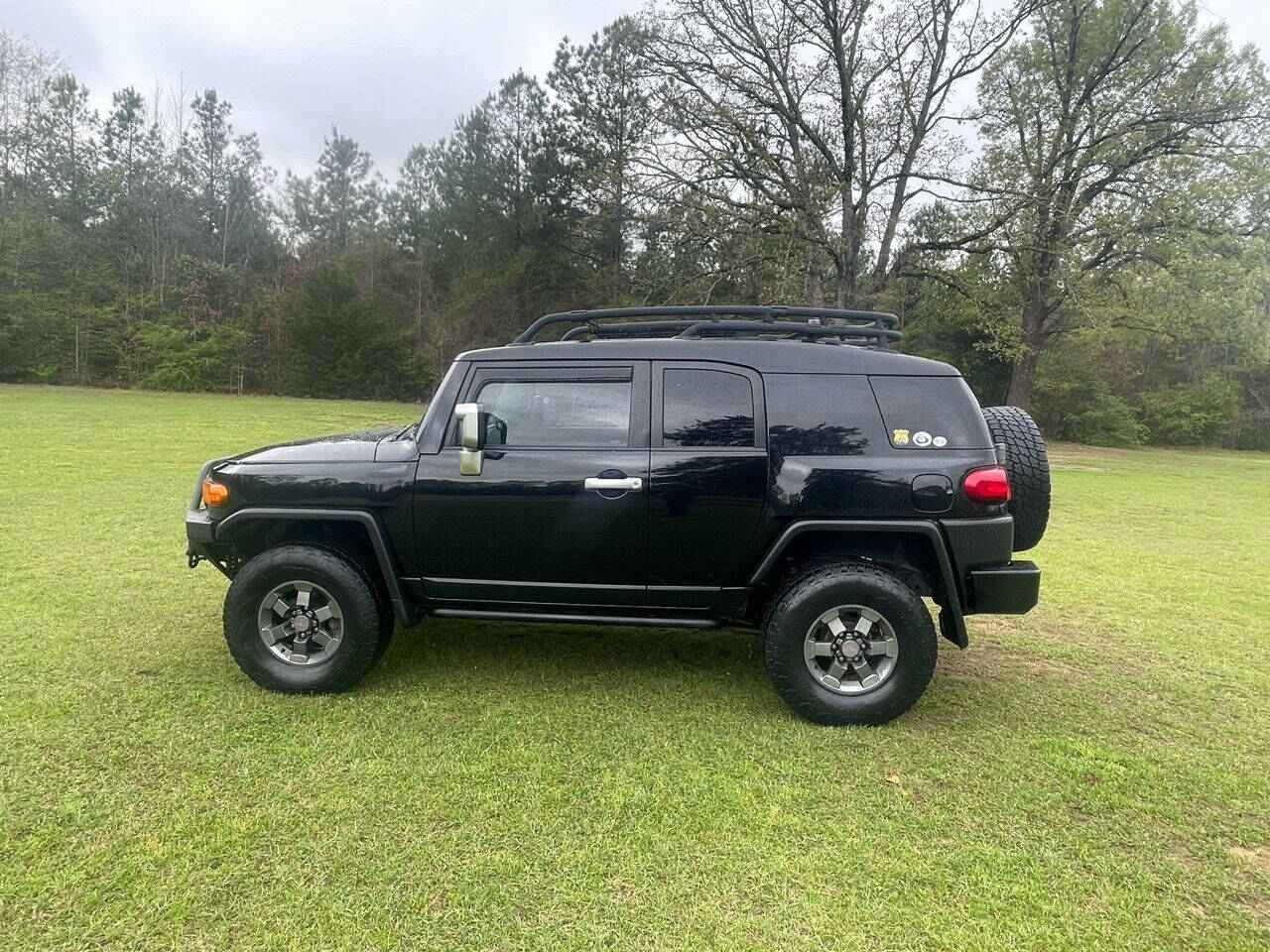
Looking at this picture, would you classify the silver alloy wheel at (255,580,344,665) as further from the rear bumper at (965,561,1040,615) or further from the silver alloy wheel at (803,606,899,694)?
the rear bumper at (965,561,1040,615)

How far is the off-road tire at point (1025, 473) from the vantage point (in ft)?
11.9

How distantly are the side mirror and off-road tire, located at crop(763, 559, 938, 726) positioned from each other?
1553 mm

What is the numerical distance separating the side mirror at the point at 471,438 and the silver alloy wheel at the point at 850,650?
1.74 meters

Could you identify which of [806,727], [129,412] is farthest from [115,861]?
[129,412]

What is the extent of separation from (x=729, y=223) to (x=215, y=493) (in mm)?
15814

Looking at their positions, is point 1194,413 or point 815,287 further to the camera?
point 1194,413

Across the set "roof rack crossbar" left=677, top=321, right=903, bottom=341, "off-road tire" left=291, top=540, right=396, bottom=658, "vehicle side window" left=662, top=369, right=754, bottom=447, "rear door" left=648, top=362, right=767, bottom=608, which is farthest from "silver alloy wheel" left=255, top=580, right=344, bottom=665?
"roof rack crossbar" left=677, top=321, right=903, bottom=341

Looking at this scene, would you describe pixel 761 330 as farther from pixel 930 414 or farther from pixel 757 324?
pixel 930 414

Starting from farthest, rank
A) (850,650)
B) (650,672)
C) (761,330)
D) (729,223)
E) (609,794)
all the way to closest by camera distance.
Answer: (729,223)
(650,672)
(761,330)
(850,650)
(609,794)

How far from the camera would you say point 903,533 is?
132 inches

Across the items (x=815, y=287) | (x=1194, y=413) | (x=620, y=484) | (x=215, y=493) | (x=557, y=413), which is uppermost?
(x=815, y=287)

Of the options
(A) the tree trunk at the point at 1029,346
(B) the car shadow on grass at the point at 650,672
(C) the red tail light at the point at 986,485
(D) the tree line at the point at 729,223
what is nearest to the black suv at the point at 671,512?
(C) the red tail light at the point at 986,485

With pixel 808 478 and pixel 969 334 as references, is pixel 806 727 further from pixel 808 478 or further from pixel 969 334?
pixel 969 334

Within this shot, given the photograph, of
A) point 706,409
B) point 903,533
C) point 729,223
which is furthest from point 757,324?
point 729,223
